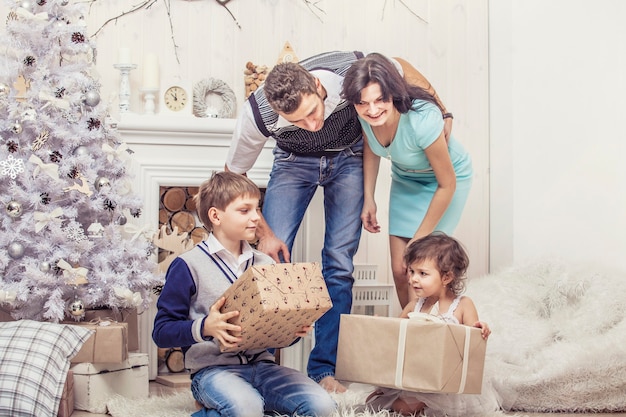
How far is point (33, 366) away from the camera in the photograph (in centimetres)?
223

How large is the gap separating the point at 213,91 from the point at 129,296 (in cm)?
111

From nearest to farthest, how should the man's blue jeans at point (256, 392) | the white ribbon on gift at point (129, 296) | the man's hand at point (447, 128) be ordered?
1. the man's blue jeans at point (256, 392)
2. the white ribbon on gift at point (129, 296)
3. the man's hand at point (447, 128)

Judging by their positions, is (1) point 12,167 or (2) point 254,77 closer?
(1) point 12,167

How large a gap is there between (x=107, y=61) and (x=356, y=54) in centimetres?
118

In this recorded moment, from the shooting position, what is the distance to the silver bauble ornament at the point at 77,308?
2.68 meters

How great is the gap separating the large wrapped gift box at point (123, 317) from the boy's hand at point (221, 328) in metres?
0.84

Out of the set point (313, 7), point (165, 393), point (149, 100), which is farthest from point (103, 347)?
point (313, 7)

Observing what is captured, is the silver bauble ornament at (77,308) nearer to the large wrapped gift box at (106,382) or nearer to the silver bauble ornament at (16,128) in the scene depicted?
the large wrapped gift box at (106,382)

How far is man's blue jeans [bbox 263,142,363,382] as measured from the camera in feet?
9.54

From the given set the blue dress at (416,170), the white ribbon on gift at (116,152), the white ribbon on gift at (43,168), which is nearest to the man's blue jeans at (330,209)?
the blue dress at (416,170)

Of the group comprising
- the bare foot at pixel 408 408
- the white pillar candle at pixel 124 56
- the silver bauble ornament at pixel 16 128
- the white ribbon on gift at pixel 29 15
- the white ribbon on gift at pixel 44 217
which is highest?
the white ribbon on gift at pixel 29 15

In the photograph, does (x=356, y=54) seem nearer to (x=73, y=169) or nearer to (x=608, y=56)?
(x=73, y=169)

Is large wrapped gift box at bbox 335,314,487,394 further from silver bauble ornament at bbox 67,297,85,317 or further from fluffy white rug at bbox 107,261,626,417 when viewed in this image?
silver bauble ornament at bbox 67,297,85,317

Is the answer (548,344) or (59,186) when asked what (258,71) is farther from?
(548,344)
